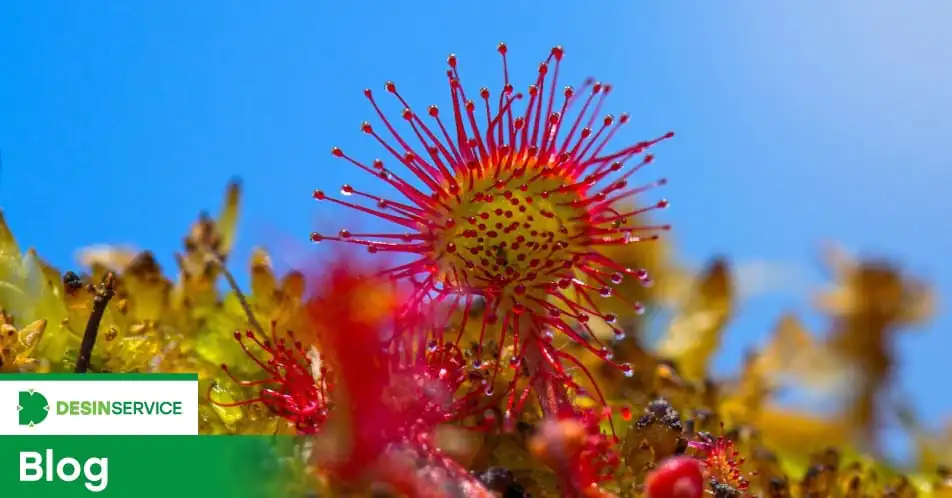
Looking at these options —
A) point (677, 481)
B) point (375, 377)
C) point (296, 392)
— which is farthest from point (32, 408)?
point (677, 481)

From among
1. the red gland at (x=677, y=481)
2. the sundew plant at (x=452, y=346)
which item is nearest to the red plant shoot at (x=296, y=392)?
the sundew plant at (x=452, y=346)

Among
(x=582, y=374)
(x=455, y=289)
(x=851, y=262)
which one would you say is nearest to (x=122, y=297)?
(x=455, y=289)

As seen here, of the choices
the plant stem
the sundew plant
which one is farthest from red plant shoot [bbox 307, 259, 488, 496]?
the plant stem

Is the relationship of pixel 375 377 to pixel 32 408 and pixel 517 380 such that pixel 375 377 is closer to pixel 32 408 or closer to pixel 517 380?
pixel 517 380

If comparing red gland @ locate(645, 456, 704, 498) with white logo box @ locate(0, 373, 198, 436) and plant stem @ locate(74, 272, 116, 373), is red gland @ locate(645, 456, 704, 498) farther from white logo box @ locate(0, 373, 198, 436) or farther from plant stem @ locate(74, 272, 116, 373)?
plant stem @ locate(74, 272, 116, 373)

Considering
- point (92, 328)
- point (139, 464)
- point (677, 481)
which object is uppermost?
point (92, 328)

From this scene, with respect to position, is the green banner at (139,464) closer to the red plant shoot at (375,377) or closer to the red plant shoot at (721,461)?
the red plant shoot at (375,377)
